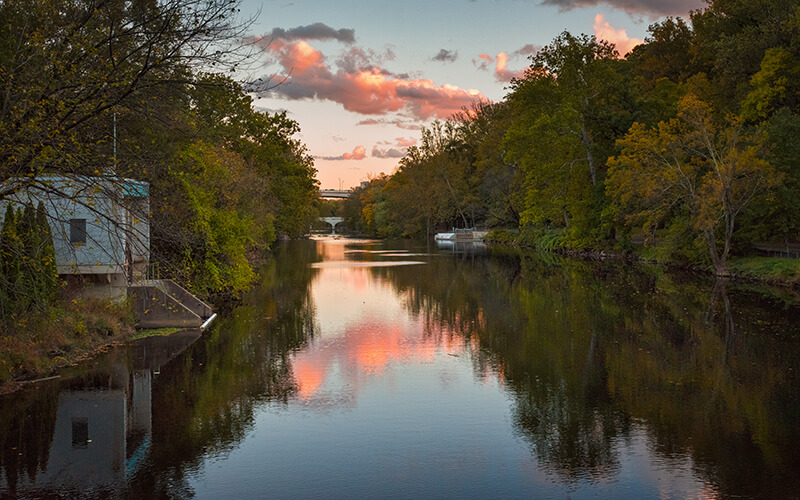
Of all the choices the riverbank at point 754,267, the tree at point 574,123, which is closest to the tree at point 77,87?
the riverbank at point 754,267

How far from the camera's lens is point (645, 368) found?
612 inches

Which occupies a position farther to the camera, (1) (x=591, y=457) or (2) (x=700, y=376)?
(2) (x=700, y=376)

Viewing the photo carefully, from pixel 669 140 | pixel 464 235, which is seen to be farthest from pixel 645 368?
pixel 464 235

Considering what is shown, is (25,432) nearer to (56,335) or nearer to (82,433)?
(82,433)

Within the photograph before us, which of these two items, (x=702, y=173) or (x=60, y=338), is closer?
(x=60, y=338)

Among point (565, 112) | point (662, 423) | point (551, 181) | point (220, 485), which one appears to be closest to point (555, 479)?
point (662, 423)

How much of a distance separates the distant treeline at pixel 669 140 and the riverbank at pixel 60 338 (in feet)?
95.1

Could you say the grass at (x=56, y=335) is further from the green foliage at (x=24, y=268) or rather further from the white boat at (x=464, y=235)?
the white boat at (x=464, y=235)

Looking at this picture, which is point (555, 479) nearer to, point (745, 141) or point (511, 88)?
point (745, 141)

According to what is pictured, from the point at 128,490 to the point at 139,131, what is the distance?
22429mm

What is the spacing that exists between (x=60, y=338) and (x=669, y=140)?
108 ft

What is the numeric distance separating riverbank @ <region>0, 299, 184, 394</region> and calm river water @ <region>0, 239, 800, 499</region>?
1.98 feet

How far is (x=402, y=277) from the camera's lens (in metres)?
39.6

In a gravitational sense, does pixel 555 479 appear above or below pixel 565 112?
below
